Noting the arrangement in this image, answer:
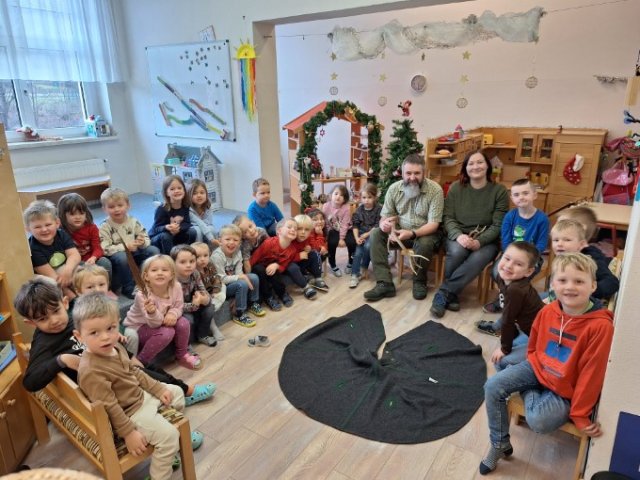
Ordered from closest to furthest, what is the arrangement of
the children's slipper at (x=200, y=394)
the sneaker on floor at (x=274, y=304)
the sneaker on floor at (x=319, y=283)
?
1. the children's slipper at (x=200, y=394)
2. the sneaker on floor at (x=274, y=304)
3. the sneaker on floor at (x=319, y=283)

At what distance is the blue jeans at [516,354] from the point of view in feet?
6.93

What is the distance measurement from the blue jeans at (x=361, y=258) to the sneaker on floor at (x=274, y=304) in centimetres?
83

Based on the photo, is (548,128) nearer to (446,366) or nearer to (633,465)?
(446,366)

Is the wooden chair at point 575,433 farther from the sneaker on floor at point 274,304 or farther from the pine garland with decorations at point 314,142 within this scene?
the pine garland with decorations at point 314,142

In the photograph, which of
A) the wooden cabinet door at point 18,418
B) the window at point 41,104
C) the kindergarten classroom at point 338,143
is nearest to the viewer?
the wooden cabinet door at point 18,418

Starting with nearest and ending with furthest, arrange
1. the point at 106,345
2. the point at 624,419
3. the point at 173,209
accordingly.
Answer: the point at 624,419 → the point at 106,345 → the point at 173,209

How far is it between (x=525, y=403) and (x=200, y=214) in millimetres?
2655

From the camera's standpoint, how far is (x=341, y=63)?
6.32 meters

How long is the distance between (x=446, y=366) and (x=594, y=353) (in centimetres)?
112

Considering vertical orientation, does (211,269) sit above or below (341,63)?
below

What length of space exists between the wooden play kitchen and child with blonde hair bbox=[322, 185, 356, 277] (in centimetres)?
102

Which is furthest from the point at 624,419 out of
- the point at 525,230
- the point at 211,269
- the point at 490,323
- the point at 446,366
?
the point at 211,269

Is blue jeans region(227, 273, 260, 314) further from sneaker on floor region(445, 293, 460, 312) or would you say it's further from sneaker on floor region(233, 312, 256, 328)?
sneaker on floor region(445, 293, 460, 312)

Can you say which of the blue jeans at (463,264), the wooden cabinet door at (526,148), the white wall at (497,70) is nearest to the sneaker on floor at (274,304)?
the blue jeans at (463,264)
